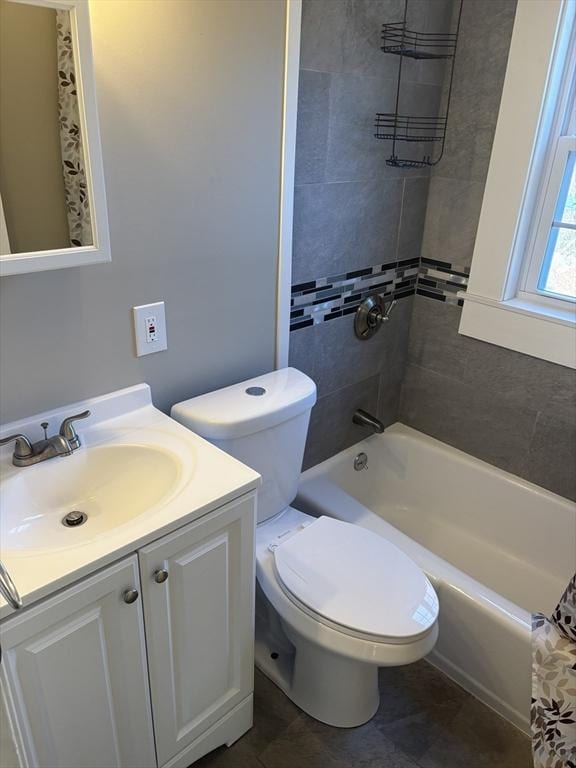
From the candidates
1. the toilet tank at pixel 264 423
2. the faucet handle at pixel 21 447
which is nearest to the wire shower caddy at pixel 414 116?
the toilet tank at pixel 264 423

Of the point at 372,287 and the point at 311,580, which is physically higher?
the point at 372,287

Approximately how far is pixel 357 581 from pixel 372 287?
1.08 m

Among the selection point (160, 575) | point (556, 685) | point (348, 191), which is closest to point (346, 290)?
point (348, 191)

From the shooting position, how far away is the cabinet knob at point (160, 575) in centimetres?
118

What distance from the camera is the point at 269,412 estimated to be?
61.5 inches

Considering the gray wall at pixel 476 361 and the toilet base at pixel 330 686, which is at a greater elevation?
the gray wall at pixel 476 361

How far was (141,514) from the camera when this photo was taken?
46.9 inches

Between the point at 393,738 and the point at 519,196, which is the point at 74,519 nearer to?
the point at 393,738

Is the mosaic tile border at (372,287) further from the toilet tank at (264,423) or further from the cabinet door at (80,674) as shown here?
the cabinet door at (80,674)

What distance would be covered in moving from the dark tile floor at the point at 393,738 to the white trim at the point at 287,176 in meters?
→ 1.06

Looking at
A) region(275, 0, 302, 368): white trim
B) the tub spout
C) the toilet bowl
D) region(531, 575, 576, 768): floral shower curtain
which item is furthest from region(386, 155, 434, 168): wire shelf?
region(531, 575, 576, 768): floral shower curtain

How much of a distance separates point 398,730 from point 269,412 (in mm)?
1000

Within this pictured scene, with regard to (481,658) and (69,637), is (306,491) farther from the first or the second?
(69,637)

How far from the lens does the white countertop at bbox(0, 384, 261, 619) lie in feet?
3.34
